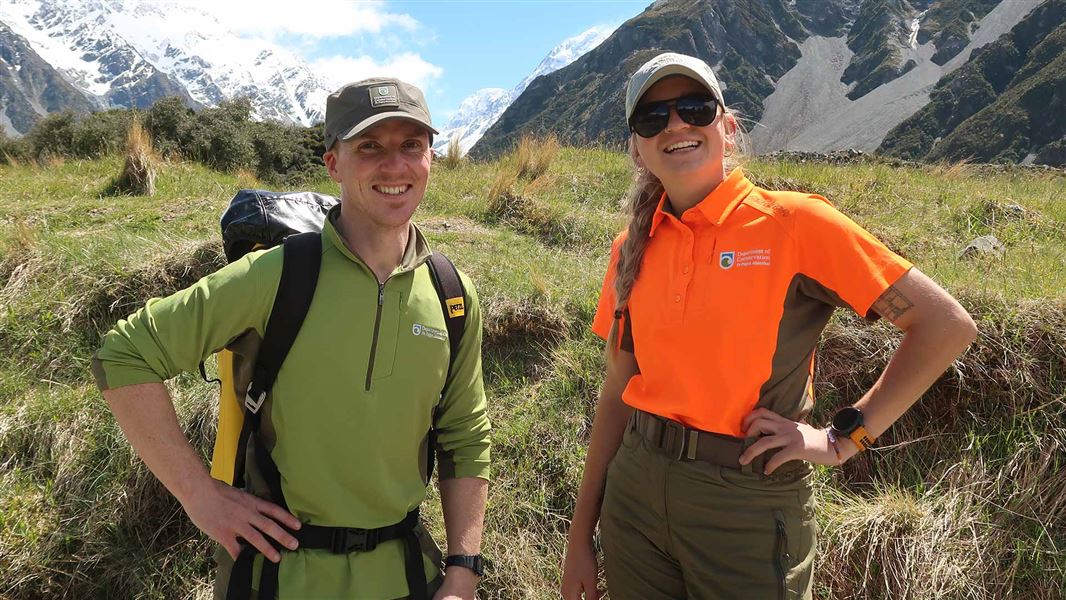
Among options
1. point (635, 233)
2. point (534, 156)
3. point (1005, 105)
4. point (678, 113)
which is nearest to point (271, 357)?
point (635, 233)

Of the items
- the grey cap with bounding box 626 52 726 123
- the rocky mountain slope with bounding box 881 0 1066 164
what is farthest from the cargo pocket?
the rocky mountain slope with bounding box 881 0 1066 164

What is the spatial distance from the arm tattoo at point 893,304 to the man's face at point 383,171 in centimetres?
144

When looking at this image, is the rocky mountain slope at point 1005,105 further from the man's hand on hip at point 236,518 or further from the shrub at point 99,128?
the man's hand on hip at point 236,518

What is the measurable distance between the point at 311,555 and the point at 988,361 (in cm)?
376

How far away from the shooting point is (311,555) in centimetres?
184

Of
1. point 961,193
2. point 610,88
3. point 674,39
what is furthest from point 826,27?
point 961,193

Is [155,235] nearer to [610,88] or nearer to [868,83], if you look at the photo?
[610,88]

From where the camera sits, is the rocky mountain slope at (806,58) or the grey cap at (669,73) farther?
the rocky mountain slope at (806,58)

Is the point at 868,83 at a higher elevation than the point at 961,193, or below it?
higher

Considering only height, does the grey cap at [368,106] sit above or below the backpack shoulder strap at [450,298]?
above

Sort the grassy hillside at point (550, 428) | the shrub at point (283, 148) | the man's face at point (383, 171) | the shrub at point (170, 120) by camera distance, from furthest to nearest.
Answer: the shrub at point (283, 148)
the shrub at point (170, 120)
the grassy hillside at point (550, 428)
the man's face at point (383, 171)

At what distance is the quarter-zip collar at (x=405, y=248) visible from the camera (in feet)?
6.25

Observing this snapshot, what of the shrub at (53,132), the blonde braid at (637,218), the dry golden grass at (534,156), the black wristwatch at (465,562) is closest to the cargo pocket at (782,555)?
the blonde braid at (637,218)

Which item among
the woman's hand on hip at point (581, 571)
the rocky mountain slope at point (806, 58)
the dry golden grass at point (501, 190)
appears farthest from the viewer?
the rocky mountain slope at point (806, 58)
